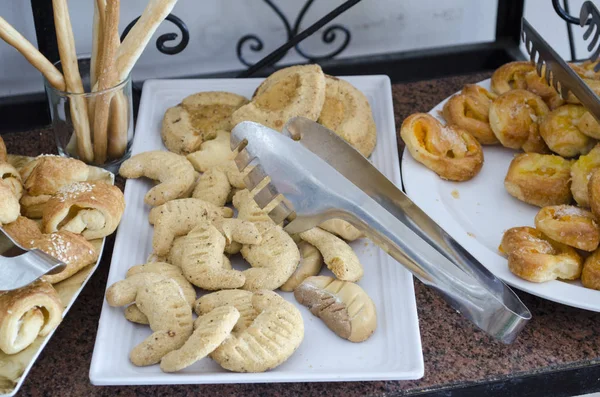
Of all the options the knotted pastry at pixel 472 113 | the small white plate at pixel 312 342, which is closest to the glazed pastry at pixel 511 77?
the knotted pastry at pixel 472 113

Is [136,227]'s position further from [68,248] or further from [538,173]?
[538,173]

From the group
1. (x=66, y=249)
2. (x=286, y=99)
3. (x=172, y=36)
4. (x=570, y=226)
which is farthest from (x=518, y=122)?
(x=66, y=249)

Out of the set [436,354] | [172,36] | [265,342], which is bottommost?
[436,354]

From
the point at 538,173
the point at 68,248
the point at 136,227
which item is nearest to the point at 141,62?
the point at 136,227

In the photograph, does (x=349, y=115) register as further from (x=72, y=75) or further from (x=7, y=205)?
(x=7, y=205)

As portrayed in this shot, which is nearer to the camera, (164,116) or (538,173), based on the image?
(538,173)

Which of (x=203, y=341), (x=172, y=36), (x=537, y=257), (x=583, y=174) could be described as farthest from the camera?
(x=172, y=36)

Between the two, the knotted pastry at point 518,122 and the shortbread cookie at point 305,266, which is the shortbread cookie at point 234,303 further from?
the knotted pastry at point 518,122
